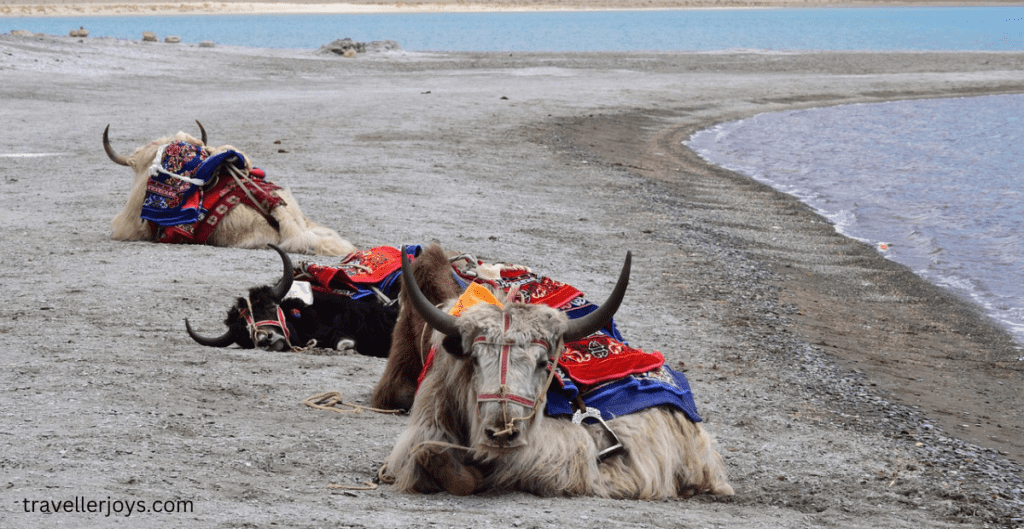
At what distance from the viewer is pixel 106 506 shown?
3.88m

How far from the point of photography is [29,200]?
37.9 ft

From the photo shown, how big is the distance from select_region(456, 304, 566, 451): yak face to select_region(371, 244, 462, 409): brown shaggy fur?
869 millimetres

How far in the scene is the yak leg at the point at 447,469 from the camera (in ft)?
14.3

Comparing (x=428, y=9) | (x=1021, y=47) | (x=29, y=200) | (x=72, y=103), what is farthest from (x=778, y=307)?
(x=428, y=9)

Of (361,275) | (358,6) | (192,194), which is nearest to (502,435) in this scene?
(361,275)

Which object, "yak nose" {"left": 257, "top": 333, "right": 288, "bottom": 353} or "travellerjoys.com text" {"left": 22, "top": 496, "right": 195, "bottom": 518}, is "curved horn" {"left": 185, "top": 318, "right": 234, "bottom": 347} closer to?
"yak nose" {"left": 257, "top": 333, "right": 288, "bottom": 353}

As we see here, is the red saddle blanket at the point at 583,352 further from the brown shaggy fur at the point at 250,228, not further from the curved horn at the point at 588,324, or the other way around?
the brown shaggy fur at the point at 250,228

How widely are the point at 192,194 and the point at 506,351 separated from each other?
19.3 ft

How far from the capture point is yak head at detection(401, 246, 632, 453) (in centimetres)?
420

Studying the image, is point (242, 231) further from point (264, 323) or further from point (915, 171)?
point (915, 171)

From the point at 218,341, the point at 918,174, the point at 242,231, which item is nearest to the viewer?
the point at 218,341

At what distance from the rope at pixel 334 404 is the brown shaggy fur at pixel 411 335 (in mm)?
31

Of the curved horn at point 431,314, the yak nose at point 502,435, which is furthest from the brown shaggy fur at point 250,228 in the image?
the yak nose at point 502,435

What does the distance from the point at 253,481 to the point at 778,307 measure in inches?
229
